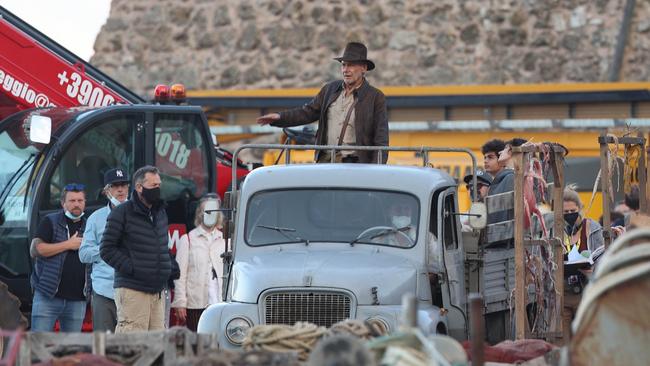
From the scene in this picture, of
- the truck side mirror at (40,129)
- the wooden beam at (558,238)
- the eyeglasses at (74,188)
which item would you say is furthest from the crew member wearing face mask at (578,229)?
the truck side mirror at (40,129)

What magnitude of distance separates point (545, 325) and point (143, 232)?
3.15 m

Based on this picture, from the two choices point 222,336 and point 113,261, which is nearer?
point 222,336

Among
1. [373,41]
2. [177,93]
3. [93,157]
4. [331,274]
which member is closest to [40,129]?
[93,157]

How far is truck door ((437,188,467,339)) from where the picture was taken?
12.9m

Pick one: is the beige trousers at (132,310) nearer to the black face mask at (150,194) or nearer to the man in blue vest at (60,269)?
the black face mask at (150,194)

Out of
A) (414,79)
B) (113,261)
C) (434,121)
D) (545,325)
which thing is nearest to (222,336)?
(113,261)

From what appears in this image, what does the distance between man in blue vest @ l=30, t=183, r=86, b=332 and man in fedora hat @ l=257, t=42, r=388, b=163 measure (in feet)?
6.05

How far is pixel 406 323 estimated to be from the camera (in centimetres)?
882

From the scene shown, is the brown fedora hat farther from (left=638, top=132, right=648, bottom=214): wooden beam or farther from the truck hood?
(left=638, top=132, right=648, bottom=214): wooden beam

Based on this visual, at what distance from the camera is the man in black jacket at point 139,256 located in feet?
45.0

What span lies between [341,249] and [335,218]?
0.29 metres

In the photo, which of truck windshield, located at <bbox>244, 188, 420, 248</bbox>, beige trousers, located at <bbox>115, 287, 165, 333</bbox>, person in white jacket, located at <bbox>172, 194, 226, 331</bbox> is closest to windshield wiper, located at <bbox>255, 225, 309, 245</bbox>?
truck windshield, located at <bbox>244, 188, 420, 248</bbox>

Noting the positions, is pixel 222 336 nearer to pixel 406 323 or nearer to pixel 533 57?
pixel 406 323

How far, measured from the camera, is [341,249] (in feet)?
41.3
